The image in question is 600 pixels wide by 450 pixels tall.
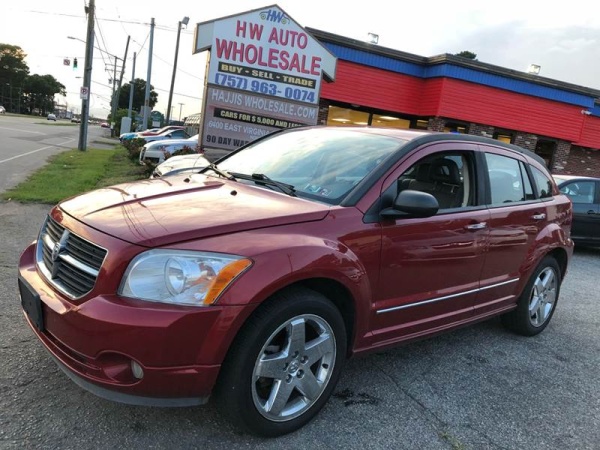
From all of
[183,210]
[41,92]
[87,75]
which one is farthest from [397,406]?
[41,92]

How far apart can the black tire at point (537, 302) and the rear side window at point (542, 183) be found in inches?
23.1

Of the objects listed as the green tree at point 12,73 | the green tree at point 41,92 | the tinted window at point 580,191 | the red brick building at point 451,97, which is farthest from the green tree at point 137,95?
the tinted window at point 580,191

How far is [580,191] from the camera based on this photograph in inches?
368

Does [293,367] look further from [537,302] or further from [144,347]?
[537,302]

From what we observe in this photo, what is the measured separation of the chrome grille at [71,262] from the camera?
235 cm

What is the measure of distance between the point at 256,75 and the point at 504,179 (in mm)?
6745

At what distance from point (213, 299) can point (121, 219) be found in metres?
0.70

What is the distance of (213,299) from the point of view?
2.23 metres

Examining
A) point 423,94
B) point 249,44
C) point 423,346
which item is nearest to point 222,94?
point 249,44

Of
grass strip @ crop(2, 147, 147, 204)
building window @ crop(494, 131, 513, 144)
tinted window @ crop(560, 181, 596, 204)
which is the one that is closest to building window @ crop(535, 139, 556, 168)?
building window @ crop(494, 131, 513, 144)

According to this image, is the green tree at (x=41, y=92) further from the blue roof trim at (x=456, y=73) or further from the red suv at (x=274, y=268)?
the red suv at (x=274, y=268)

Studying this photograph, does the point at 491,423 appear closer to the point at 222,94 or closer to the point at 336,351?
the point at 336,351

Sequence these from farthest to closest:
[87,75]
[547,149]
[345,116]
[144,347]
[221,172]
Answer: [87,75], [547,149], [345,116], [221,172], [144,347]

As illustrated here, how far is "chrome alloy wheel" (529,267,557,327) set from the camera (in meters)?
4.44
